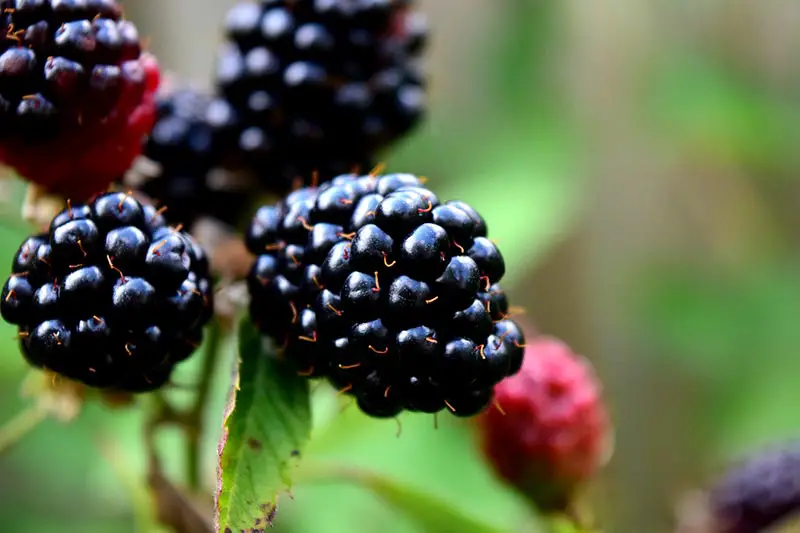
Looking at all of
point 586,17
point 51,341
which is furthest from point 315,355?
point 586,17

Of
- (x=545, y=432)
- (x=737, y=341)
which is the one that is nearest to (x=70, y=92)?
(x=545, y=432)

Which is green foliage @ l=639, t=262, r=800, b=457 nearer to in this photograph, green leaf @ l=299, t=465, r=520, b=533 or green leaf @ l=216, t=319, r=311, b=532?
green leaf @ l=299, t=465, r=520, b=533

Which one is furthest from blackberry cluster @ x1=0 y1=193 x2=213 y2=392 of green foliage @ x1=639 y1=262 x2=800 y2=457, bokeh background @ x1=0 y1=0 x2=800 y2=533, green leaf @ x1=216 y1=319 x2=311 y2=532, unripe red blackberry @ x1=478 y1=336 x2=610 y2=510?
green foliage @ x1=639 y1=262 x2=800 y2=457

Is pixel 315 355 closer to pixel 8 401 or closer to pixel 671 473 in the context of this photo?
pixel 8 401

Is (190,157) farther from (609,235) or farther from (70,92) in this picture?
(609,235)

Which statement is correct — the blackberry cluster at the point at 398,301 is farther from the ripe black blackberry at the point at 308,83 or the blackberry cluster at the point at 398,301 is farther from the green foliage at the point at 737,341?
the green foliage at the point at 737,341

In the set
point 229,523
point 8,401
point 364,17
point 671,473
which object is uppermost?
point 364,17
